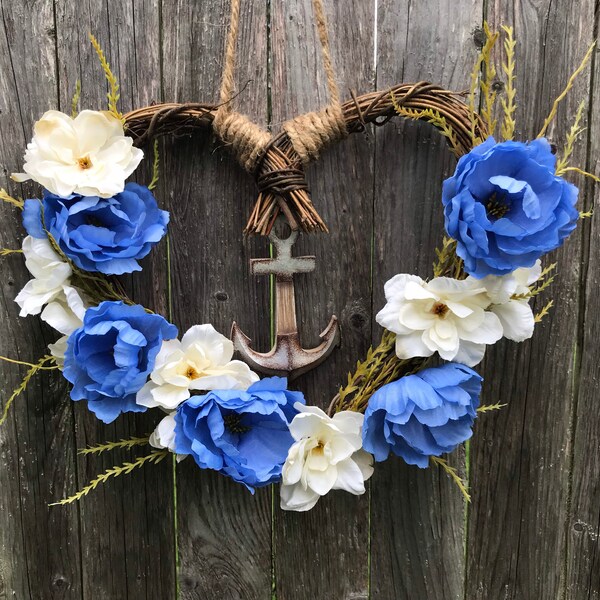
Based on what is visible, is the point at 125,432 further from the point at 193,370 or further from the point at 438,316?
the point at 438,316

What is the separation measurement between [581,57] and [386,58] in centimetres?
40

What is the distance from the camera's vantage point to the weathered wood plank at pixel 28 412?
120cm

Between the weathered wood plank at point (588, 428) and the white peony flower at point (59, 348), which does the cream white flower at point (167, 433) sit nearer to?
the white peony flower at point (59, 348)

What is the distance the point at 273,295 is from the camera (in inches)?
48.9

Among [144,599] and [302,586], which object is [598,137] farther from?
[144,599]

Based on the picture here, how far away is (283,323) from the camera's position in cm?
112

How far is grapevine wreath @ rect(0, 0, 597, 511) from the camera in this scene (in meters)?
0.98

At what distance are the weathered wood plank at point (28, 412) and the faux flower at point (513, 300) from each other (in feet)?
2.91

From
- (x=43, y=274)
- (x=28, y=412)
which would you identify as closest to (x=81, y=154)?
(x=43, y=274)

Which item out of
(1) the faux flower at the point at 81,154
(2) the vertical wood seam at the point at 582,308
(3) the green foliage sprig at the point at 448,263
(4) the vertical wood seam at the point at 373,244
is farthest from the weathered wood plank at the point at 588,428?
(1) the faux flower at the point at 81,154

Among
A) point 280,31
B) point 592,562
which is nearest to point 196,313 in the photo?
point 280,31

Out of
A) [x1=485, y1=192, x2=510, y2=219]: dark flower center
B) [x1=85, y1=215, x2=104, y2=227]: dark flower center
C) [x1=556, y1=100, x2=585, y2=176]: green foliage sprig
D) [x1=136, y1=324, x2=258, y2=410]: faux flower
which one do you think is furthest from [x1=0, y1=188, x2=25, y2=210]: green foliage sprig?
[x1=556, y1=100, x2=585, y2=176]: green foliage sprig

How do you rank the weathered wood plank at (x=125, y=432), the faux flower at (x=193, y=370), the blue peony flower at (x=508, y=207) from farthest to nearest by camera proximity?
the weathered wood plank at (x=125, y=432)
the faux flower at (x=193, y=370)
the blue peony flower at (x=508, y=207)

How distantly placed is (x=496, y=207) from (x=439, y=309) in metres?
0.20
